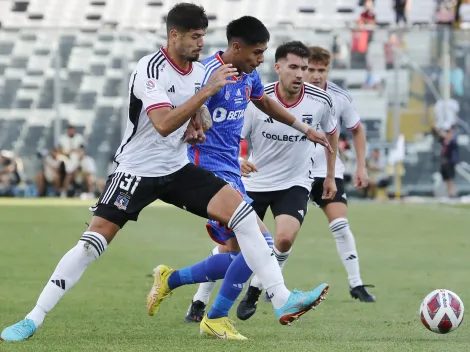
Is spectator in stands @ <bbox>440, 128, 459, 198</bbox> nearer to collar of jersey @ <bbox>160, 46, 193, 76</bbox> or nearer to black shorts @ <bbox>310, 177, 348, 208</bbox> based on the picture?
black shorts @ <bbox>310, 177, 348, 208</bbox>

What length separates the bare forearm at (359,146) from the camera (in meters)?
10.8

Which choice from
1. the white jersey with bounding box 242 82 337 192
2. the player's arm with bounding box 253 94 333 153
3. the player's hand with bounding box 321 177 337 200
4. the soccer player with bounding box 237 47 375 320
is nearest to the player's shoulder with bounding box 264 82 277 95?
the white jersey with bounding box 242 82 337 192

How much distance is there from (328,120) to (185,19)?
2982 mm

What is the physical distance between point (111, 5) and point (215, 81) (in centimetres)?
3352

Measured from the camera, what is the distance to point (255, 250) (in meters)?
7.40

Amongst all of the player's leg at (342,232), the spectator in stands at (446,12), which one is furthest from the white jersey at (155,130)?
the spectator in stands at (446,12)

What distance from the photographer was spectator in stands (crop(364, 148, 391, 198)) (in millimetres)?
31453

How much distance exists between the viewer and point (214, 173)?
8.23 meters

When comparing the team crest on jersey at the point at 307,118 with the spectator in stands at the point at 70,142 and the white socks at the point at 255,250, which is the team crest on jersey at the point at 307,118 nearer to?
the white socks at the point at 255,250

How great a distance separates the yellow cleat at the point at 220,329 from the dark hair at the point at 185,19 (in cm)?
204

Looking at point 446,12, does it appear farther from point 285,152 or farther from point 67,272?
point 67,272

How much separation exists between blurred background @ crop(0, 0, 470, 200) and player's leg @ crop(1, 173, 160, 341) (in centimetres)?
2297

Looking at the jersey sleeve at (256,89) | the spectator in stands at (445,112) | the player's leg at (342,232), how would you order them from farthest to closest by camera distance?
the spectator in stands at (445,112) → the player's leg at (342,232) → the jersey sleeve at (256,89)

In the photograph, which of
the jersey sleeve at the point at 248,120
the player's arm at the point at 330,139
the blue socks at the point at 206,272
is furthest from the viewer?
the player's arm at the point at 330,139
